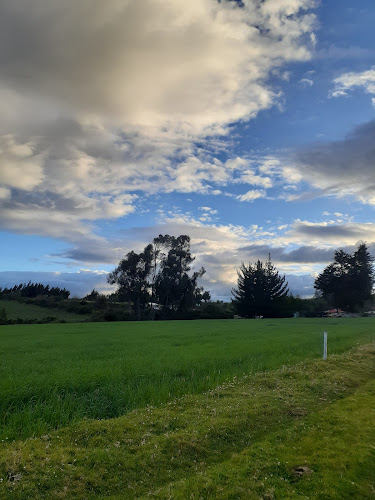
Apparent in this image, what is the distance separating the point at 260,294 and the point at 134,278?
3212cm

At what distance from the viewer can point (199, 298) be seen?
9100cm

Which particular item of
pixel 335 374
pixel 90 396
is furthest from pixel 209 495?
pixel 335 374

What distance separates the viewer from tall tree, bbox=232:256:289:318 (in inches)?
3720

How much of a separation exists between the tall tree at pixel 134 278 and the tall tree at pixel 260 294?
2573cm

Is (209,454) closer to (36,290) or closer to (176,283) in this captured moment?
(176,283)

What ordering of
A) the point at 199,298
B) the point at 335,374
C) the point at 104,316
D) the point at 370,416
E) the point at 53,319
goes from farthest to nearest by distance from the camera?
the point at 199,298
the point at 104,316
the point at 53,319
the point at 335,374
the point at 370,416

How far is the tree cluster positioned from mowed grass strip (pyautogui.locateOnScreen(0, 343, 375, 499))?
79064 millimetres

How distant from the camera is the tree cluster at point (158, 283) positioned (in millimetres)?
87750

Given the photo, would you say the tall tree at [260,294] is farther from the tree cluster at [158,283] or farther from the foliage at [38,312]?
the foliage at [38,312]

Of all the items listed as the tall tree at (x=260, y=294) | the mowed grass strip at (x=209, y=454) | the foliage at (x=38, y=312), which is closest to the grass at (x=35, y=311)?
the foliage at (x=38, y=312)

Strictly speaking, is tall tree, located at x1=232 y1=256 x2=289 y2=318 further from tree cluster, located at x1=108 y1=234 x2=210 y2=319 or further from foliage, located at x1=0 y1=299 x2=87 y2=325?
foliage, located at x1=0 y1=299 x2=87 y2=325

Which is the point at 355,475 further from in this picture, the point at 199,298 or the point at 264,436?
the point at 199,298

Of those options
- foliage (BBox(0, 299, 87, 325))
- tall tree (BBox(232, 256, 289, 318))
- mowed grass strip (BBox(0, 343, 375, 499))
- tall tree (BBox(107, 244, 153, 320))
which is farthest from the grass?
mowed grass strip (BBox(0, 343, 375, 499))

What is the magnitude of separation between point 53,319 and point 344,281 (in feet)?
242
